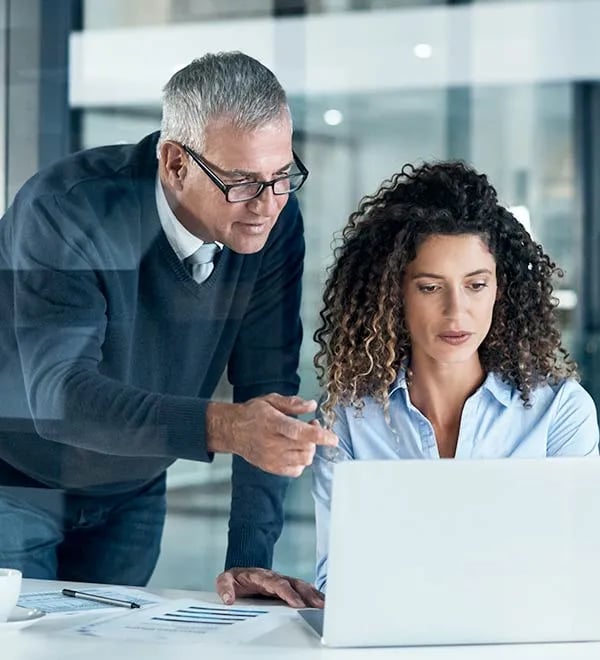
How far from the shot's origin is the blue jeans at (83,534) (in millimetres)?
2957

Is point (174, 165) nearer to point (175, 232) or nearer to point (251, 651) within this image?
point (175, 232)

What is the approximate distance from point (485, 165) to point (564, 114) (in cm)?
26

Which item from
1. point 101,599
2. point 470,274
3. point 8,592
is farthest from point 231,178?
point 8,592

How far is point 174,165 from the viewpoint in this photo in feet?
8.77

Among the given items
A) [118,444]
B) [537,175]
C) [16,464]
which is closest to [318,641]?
[118,444]

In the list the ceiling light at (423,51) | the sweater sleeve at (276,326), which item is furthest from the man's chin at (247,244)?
the ceiling light at (423,51)

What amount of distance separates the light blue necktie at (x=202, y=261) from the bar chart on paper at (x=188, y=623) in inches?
38.5

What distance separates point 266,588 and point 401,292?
759mm

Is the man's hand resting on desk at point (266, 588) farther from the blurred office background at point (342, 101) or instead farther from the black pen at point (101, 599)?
the blurred office background at point (342, 101)

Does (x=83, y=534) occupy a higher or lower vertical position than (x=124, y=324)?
lower

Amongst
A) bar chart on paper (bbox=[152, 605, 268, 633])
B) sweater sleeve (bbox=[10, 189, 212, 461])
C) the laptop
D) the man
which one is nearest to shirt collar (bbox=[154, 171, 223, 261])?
the man

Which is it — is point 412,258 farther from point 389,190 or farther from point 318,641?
point 318,641

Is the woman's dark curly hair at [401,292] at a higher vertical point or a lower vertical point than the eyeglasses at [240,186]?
lower

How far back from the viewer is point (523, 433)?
96.3 inches
